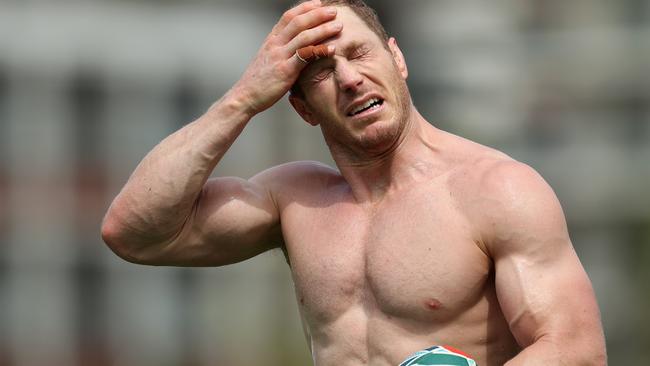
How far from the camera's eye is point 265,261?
89.0ft

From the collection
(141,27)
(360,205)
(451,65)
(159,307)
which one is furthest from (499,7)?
(360,205)

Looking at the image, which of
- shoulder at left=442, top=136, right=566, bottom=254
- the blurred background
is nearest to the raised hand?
shoulder at left=442, top=136, right=566, bottom=254

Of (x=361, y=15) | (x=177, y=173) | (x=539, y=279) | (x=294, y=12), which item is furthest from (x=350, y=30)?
(x=539, y=279)

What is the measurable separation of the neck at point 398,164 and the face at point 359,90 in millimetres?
50

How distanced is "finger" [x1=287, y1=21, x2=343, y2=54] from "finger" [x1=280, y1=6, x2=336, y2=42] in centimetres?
3

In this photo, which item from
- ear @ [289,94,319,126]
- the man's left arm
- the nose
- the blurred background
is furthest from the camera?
the blurred background

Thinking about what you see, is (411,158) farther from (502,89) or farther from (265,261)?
(502,89)

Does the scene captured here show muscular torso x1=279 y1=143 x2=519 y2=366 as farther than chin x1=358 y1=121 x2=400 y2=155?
No

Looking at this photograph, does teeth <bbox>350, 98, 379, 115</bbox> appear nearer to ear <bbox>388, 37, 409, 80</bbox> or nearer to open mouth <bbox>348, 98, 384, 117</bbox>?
open mouth <bbox>348, 98, 384, 117</bbox>

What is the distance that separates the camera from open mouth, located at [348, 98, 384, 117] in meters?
8.37

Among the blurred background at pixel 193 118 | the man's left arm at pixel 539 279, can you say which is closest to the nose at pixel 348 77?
the man's left arm at pixel 539 279

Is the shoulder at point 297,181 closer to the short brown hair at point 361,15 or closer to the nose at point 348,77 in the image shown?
the short brown hair at point 361,15

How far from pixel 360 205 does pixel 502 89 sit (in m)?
21.4

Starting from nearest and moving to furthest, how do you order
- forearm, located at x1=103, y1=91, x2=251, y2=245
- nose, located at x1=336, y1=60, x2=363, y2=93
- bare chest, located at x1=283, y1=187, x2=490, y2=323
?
bare chest, located at x1=283, y1=187, x2=490, y2=323, nose, located at x1=336, y1=60, x2=363, y2=93, forearm, located at x1=103, y1=91, x2=251, y2=245
